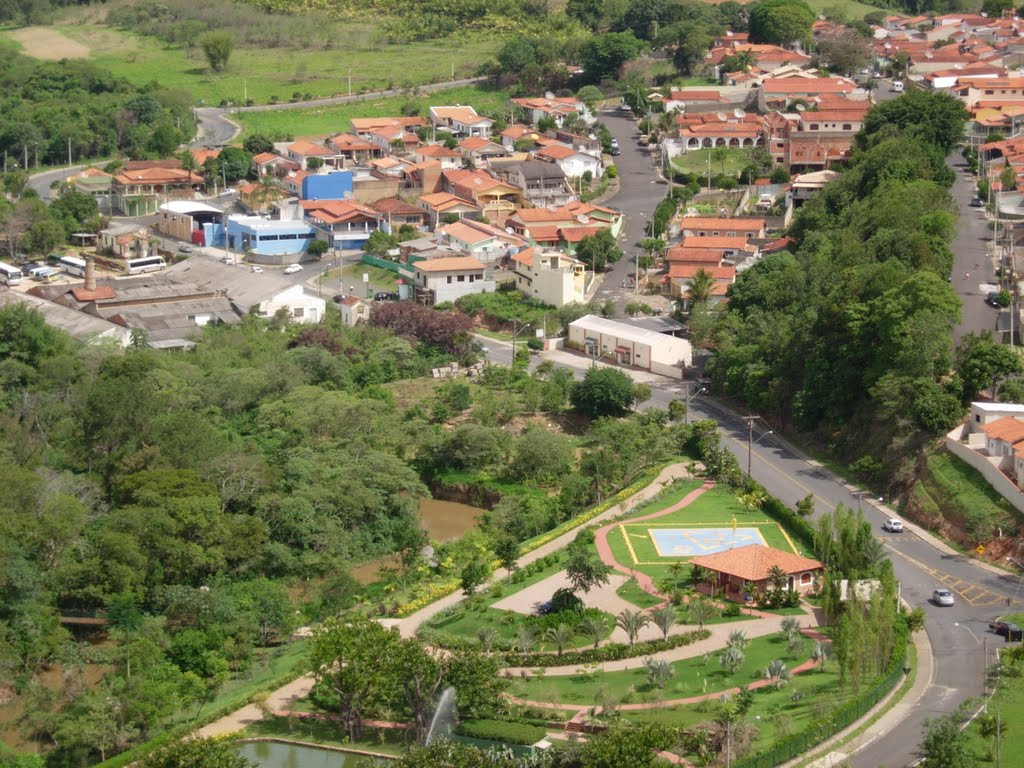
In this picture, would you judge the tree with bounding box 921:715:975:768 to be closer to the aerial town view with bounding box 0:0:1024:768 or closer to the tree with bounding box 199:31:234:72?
the aerial town view with bounding box 0:0:1024:768

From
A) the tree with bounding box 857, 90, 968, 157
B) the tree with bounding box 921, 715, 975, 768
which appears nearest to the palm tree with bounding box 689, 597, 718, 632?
the tree with bounding box 921, 715, 975, 768

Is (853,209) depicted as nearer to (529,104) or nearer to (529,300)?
(529,300)

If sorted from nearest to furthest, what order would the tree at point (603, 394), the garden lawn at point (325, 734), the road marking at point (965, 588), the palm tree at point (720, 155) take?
1. the garden lawn at point (325, 734)
2. the road marking at point (965, 588)
3. the tree at point (603, 394)
4. the palm tree at point (720, 155)

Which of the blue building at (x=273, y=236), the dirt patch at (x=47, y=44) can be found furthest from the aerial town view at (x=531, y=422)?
the dirt patch at (x=47, y=44)

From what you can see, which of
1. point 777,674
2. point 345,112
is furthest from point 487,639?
point 345,112

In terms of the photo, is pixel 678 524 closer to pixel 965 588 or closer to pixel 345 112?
pixel 965 588

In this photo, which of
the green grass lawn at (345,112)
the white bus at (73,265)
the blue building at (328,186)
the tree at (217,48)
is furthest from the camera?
the tree at (217,48)

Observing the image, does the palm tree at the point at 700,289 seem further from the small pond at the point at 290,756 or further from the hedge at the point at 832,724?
the small pond at the point at 290,756
